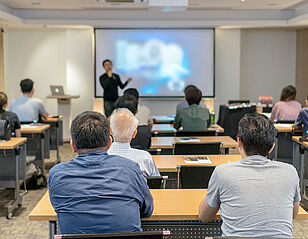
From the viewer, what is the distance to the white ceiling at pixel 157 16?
10.1 metres

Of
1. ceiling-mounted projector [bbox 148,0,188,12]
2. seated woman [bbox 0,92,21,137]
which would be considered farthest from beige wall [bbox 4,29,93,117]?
seated woman [bbox 0,92,21,137]

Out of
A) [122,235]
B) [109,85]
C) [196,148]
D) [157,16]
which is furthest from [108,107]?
[122,235]

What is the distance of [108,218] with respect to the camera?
2131 mm

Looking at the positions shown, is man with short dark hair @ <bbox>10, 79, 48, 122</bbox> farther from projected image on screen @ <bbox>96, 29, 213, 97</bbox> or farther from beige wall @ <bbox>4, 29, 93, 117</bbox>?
beige wall @ <bbox>4, 29, 93, 117</bbox>

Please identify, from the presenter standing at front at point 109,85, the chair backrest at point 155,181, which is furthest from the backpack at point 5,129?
the presenter standing at front at point 109,85

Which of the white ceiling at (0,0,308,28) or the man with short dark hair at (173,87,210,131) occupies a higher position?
the white ceiling at (0,0,308,28)

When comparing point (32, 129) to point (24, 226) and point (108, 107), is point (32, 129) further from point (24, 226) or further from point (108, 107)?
point (108, 107)

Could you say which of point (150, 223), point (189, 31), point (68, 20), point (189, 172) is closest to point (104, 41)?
point (68, 20)

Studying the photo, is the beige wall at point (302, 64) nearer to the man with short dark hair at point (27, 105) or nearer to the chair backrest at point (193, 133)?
the chair backrest at point (193, 133)

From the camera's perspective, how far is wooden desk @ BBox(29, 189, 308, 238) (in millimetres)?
2527

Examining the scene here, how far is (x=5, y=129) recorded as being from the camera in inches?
203

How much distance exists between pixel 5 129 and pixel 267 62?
820cm

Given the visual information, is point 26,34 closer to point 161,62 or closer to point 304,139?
point 161,62

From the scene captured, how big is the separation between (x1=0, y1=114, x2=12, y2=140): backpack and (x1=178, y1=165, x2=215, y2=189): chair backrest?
7.73 ft
